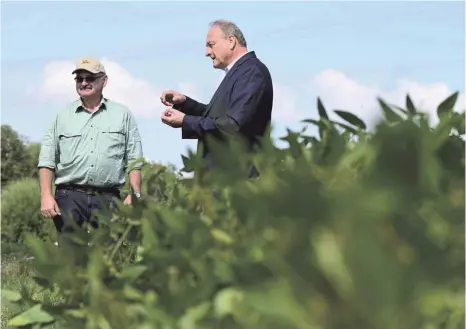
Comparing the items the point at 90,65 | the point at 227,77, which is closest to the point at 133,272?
the point at 227,77

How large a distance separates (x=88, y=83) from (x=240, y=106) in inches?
110

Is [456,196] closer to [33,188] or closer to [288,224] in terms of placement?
[288,224]

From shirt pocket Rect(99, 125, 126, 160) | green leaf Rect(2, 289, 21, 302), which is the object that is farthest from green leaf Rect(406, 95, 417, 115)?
shirt pocket Rect(99, 125, 126, 160)

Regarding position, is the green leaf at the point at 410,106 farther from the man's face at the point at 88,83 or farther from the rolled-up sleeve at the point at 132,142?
the man's face at the point at 88,83

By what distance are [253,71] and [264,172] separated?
3.21 metres

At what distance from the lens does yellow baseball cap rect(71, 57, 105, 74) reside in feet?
23.5

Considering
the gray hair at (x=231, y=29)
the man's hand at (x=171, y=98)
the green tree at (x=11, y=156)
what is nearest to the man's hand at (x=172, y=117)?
the man's hand at (x=171, y=98)

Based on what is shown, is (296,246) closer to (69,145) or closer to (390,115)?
(390,115)

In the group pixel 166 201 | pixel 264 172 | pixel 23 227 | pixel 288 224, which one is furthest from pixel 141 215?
pixel 23 227

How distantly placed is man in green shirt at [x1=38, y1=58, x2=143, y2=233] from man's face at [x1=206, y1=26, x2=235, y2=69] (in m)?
1.75

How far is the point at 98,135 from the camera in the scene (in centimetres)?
715

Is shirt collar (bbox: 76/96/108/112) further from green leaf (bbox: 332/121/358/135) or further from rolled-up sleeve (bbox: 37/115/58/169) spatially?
green leaf (bbox: 332/121/358/135)

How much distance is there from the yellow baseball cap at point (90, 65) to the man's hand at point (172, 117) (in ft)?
8.19

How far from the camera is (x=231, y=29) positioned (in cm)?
544
